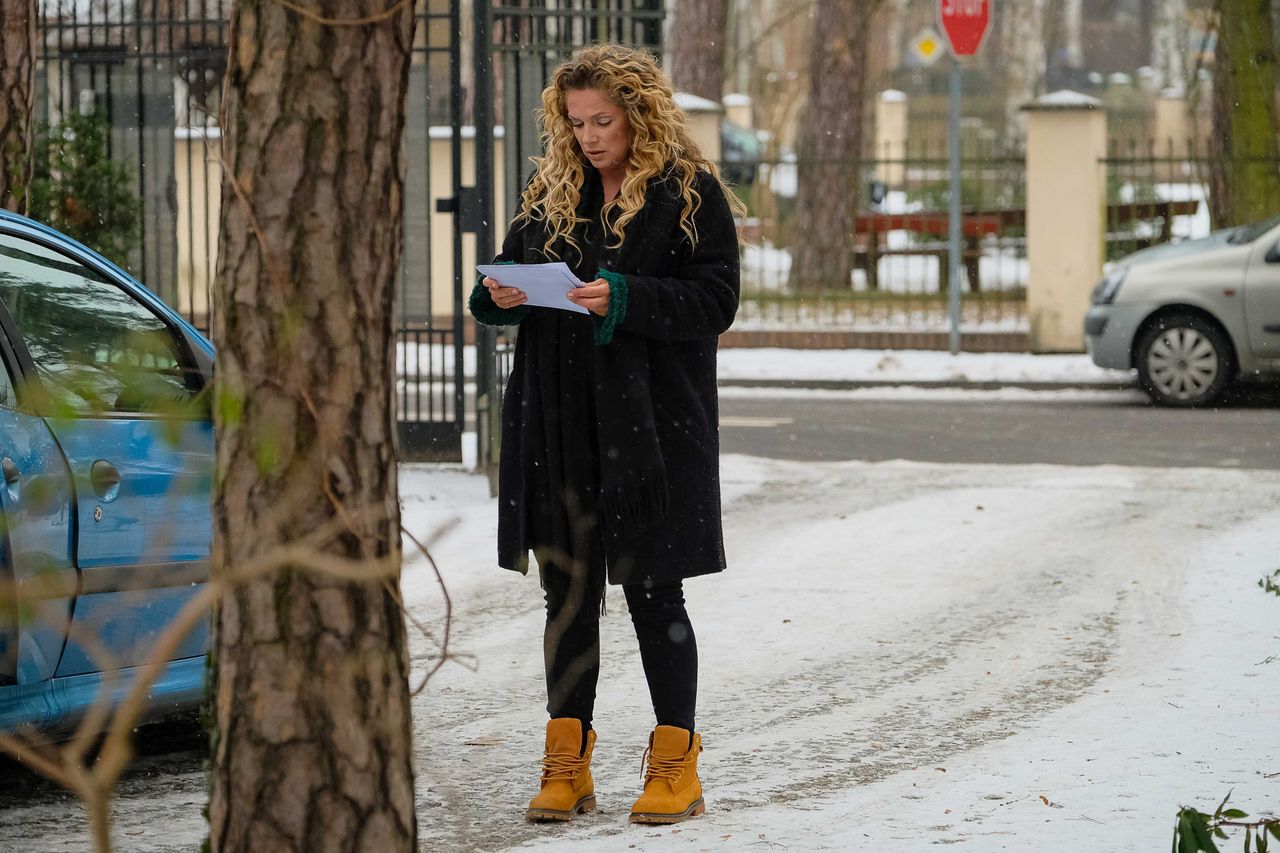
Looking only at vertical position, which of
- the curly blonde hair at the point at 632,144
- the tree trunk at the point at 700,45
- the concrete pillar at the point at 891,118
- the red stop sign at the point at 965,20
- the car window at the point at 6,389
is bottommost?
the car window at the point at 6,389

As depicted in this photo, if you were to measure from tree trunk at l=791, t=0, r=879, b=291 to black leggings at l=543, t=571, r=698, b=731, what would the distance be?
17.3 m

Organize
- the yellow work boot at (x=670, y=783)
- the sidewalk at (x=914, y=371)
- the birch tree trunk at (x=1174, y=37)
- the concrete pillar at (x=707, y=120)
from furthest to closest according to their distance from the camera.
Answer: the birch tree trunk at (x=1174, y=37) → the concrete pillar at (x=707, y=120) → the sidewalk at (x=914, y=371) → the yellow work boot at (x=670, y=783)

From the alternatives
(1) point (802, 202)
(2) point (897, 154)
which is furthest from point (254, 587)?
(2) point (897, 154)

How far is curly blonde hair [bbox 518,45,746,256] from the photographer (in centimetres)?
417

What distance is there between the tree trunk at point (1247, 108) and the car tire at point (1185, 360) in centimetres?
382

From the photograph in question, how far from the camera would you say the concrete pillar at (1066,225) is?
675 inches

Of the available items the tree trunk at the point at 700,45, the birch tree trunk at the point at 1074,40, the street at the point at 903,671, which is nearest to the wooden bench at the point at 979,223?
the tree trunk at the point at 700,45

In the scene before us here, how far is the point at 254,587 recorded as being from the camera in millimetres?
2773

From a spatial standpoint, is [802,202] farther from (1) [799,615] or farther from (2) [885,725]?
(2) [885,725]

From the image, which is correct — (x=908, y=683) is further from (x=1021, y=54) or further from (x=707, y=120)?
(x=1021, y=54)

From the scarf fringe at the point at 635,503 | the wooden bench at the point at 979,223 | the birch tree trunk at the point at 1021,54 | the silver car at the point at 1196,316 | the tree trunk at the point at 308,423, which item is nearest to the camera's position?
the tree trunk at the point at 308,423

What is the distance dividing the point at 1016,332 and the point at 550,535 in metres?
13.5

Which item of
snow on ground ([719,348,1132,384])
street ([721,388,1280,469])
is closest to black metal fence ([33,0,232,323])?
street ([721,388,1280,469])

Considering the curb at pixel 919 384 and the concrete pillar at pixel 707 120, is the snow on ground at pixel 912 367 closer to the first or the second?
the curb at pixel 919 384
